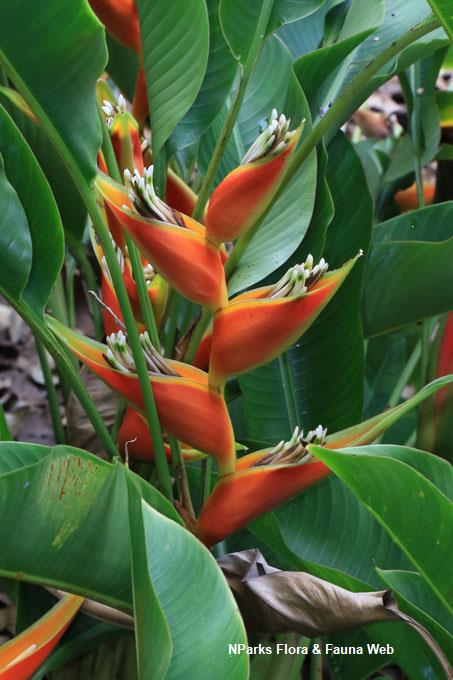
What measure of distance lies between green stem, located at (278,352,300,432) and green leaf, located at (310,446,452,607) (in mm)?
328

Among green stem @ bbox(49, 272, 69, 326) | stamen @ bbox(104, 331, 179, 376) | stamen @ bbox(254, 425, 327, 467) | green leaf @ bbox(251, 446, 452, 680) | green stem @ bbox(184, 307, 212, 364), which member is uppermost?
stamen @ bbox(104, 331, 179, 376)

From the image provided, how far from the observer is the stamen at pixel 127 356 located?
0.73m

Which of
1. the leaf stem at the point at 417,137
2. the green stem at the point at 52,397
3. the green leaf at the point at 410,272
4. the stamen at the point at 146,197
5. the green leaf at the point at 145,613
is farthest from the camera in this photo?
the leaf stem at the point at 417,137

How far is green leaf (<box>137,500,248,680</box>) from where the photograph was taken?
1.98 feet

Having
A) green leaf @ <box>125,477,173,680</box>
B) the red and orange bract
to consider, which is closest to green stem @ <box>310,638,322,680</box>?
the red and orange bract

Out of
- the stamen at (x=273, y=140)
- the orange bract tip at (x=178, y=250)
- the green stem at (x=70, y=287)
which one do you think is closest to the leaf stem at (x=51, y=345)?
the orange bract tip at (x=178, y=250)

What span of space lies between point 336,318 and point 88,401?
0.94ft

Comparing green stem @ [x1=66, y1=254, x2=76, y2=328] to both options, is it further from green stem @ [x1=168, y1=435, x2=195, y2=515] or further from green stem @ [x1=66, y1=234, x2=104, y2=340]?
green stem @ [x1=168, y1=435, x2=195, y2=515]

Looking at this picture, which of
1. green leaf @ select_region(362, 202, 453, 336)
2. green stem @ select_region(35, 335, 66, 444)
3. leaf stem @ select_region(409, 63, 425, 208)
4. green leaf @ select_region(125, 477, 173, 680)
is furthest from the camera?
leaf stem @ select_region(409, 63, 425, 208)

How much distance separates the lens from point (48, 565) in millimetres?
647

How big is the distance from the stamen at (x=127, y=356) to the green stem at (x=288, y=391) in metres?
0.25

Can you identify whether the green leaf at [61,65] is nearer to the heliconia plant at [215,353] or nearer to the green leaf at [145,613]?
the heliconia plant at [215,353]

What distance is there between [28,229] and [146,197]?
11cm

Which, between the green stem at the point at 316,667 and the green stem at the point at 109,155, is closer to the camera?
the green stem at the point at 109,155
